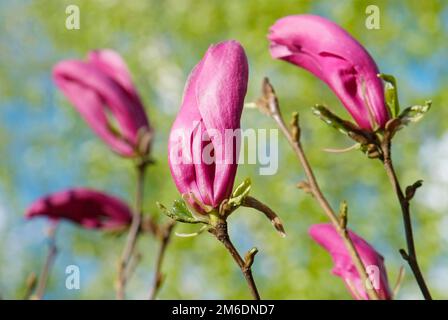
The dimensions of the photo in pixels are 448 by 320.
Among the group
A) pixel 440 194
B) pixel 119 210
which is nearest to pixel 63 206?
pixel 119 210

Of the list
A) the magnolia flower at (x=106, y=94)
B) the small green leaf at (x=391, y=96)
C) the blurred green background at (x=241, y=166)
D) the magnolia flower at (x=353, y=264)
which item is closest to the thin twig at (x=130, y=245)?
the magnolia flower at (x=106, y=94)

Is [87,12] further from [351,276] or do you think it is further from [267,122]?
[351,276]

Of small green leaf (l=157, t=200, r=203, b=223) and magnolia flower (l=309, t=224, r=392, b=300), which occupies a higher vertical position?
small green leaf (l=157, t=200, r=203, b=223)

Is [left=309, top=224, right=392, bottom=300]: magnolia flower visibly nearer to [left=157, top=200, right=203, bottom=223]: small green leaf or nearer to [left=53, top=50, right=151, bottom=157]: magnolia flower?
[left=157, top=200, right=203, bottom=223]: small green leaf

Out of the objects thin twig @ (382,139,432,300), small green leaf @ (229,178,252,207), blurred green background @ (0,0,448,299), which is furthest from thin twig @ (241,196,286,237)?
blurred green background @ (0,0,448,299)

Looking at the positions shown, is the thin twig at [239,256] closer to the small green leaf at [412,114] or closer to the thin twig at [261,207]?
the thin twig at [261,207]

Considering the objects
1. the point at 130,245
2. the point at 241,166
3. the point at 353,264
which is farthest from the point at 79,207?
the point at 241,166
